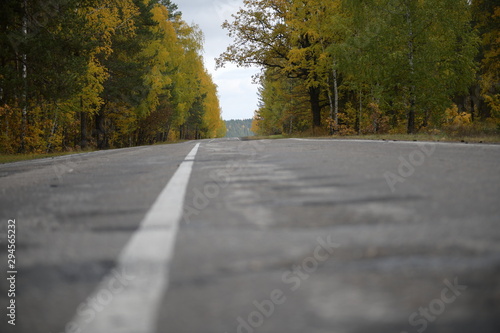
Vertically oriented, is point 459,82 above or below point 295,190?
above

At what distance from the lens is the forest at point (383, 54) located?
62.3 feet

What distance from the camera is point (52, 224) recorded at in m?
2.50

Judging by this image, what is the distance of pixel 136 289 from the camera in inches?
52.7

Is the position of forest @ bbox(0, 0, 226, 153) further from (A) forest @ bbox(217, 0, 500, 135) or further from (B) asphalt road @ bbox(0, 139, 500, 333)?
(B) asphalt road @ bbox(0, 139, 500, 333)

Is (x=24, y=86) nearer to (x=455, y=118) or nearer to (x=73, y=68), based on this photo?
(x=73, y=68)

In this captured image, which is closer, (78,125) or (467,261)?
(467,261)

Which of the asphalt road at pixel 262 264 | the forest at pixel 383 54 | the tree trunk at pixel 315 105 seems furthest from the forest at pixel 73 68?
the asphalt road at pixel 262 264

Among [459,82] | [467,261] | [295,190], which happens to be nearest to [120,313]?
[467,261]

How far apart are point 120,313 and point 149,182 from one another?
3485 millimetres

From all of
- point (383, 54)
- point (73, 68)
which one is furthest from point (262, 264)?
point (383, 54)

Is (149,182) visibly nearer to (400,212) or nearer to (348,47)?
(400,212)

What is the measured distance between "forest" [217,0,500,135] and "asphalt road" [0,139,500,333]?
14.8 meters

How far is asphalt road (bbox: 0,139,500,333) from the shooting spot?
45.0 inches

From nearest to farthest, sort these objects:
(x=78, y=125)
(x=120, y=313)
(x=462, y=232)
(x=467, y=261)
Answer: (x=120, y=313) → (x=467, y=261) → (x=462, y=232) → (x=78, y=125)
